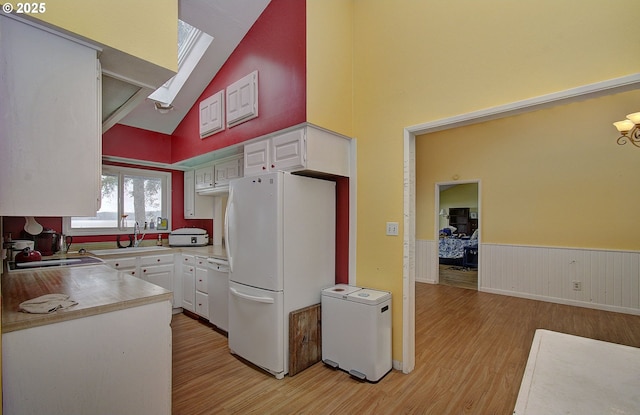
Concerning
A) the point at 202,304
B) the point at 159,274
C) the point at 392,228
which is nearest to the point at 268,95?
the point at 392,228

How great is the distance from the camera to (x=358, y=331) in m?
2.31

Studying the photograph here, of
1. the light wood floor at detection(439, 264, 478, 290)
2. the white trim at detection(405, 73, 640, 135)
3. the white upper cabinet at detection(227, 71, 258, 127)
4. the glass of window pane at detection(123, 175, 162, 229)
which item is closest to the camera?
the white trim at detection(405, 73, 640, 135)

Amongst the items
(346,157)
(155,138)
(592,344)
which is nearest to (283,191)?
(346,157)

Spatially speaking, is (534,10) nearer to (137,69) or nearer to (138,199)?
(137,69)

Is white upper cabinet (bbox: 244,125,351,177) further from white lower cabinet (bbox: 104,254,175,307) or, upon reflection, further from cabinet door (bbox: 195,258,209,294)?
white lower cabinet (bbox: 104,254,175,307)

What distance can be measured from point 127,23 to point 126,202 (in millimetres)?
3444

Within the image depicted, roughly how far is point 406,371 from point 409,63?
105 inches

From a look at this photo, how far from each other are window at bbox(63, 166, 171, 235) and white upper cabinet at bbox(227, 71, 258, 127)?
2029mm

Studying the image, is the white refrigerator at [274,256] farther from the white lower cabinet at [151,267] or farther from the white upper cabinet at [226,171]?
the white lower cabinet at [151,267]

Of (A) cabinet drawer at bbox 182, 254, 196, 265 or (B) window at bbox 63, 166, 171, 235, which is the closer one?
(A) cabinet drawer at bbox 182, 254, 196, 265

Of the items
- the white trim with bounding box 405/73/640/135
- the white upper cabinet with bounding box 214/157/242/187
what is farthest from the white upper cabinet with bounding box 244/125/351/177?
Result: the white trim with bounding box 405/73/640/135

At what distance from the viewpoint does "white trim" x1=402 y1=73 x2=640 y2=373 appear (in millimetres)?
1626

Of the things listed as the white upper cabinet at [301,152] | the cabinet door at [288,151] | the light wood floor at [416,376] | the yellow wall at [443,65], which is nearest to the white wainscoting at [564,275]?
the light wood floor at [416,376]

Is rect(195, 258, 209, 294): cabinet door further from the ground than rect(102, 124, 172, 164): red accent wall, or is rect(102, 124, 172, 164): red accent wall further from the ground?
rect(102, 124, 172, 164): red accent wall
